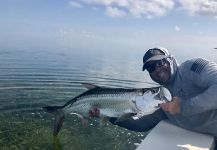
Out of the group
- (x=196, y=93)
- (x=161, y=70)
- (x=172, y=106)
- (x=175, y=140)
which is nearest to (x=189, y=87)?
(x=196, y=93)

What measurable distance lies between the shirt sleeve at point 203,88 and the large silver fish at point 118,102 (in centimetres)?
63

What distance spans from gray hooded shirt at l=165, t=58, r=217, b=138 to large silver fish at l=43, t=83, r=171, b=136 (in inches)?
28.9

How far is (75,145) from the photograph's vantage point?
1012cm

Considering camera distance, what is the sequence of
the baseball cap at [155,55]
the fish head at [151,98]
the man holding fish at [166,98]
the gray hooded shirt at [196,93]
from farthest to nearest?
the baseball cap at [155,55] → the gray hooded shirt at [196,93] → the man holding fish at [166,98] → the fish head at [151,98]

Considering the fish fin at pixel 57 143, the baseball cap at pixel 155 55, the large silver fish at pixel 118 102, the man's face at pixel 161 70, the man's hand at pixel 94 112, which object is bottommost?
the fish fin at pixel 57 143

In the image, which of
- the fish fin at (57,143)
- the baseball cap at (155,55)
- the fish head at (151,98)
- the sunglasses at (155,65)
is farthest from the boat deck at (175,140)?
A: the fish fin at (57,143)

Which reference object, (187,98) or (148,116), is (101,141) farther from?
(187,98)

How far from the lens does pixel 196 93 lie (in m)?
7.78

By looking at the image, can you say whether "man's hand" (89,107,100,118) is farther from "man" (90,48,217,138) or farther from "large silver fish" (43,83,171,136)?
"man" (90,48,217,138)

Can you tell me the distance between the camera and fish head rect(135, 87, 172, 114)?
670 centimetres

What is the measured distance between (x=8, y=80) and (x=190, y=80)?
53.2 ft

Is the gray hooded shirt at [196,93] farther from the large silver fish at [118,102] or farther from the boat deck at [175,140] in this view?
the large silver fish at [118,102]

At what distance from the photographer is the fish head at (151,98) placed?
6.70 meters

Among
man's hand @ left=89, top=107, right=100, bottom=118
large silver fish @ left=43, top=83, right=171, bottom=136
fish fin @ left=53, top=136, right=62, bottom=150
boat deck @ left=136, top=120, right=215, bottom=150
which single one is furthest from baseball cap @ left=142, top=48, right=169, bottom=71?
fish fin @ left=53, top=136, right=62, bottom=150
